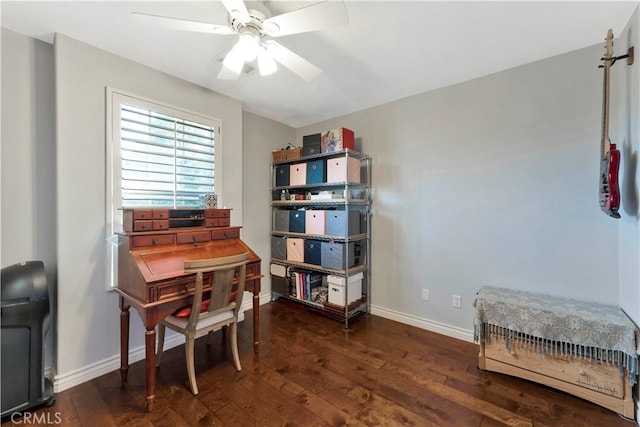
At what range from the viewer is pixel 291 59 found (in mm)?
1691

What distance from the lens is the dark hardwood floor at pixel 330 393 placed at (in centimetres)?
159

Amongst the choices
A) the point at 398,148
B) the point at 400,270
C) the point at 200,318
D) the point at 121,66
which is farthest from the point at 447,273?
the point at 121,66

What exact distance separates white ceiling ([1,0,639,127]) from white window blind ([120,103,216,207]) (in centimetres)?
48

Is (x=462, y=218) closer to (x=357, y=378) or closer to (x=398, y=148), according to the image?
(x=398, y=148)

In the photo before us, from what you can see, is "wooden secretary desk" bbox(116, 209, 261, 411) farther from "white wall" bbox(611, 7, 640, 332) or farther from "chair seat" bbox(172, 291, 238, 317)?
"white wall" bbox(611, 7, 640, 332)

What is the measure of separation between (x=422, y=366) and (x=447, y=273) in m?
0.94

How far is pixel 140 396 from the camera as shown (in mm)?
1798

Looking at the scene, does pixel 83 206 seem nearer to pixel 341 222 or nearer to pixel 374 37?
pixel 341 222

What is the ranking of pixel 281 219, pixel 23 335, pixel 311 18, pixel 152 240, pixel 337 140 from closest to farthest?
1. pixel 311 18
2. pixel 23 335
3. pixel 152 240
4. pixel 337 140
5. pixel 281 219

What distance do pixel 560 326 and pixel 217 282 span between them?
7.71 ft

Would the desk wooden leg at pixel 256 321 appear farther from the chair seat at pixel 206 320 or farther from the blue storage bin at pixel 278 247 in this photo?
the blue storage bin at pixel 278 247

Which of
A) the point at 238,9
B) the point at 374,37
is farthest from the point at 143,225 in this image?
the point at 374,37

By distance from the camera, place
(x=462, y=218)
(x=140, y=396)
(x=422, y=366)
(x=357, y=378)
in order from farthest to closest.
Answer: (x=462, y=218), (x=422, y=366), (x=357, y=378), (x=140, y=396)

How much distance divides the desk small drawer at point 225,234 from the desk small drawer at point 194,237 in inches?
2.0
